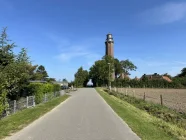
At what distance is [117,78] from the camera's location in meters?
128

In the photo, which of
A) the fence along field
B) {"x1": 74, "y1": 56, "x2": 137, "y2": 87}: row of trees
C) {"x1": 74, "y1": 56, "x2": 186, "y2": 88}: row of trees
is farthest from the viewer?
{"x1": 74, "y1": 56, "x2": 137, "y2": 87}: row of trees

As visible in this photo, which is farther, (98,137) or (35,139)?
(98,137)

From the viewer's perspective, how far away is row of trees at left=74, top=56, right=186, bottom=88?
312 feet

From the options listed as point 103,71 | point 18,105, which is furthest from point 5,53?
point 103,71

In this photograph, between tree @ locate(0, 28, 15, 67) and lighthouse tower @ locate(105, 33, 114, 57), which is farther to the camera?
lighthouse tower @ locate(105, 33, 114, 57)

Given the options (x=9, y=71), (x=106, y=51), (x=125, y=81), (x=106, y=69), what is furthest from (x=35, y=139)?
(x=106, y=51)

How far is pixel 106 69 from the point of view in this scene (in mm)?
115188

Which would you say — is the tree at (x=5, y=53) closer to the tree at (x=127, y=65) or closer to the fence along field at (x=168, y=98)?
the fence along field at (x=168, y=98)

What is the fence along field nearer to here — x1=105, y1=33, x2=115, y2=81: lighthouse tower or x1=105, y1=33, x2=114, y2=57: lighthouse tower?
x1=105, y1=33, x2=115, y2=81: lighthouse tower

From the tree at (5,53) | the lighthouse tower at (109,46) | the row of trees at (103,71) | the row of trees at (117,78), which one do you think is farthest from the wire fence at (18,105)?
the lighthouse tower at (109,46)

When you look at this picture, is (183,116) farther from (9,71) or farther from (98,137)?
(9,71)

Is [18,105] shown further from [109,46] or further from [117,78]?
[109,46]

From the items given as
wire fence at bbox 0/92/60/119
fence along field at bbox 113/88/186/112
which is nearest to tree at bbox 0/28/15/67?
wire fence at bbox 0/92/60/119

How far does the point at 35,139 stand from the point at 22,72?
8.98m
